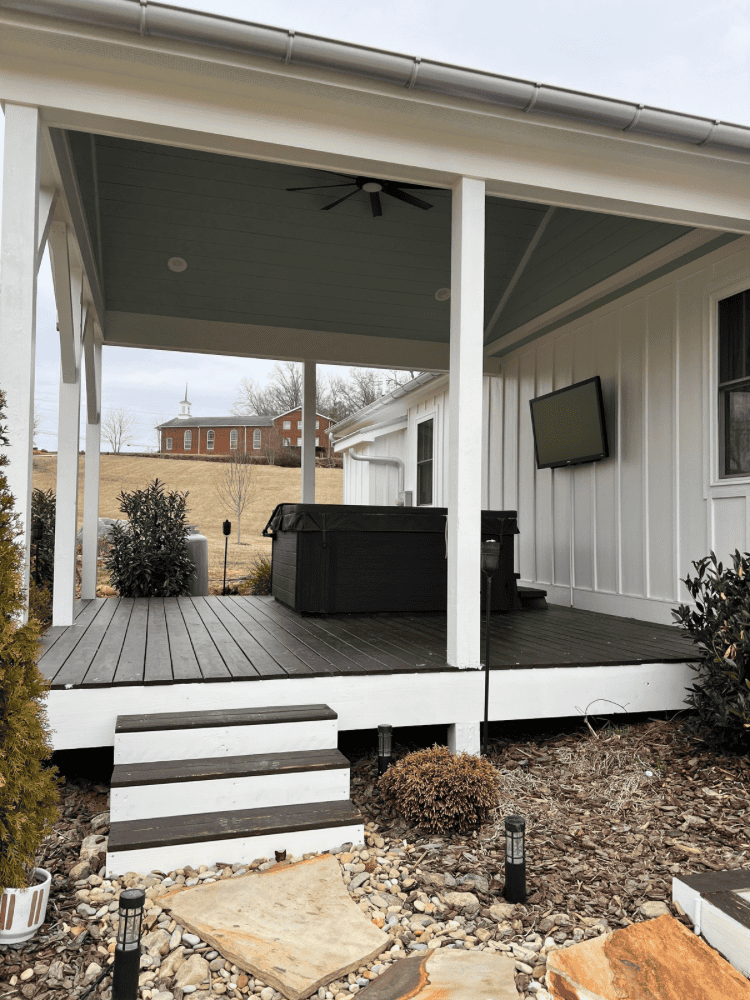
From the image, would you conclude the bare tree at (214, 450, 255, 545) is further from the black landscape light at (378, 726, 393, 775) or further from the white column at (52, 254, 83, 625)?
the black landscape light at (378, 726, 393, 775)

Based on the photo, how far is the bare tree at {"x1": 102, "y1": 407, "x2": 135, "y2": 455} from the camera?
1834 cm

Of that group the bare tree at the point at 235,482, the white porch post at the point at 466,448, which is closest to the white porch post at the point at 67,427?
the white porch post at the point at 466,448

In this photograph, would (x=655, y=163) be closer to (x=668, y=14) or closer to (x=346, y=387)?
(x=346, y=387)

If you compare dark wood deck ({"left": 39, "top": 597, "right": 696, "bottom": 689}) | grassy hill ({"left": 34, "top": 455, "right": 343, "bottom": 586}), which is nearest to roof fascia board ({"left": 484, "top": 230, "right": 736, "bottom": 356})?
dark wood deck ({"left": 39, "top": 597, "right": 696, "bottom": 689})

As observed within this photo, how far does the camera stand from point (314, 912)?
224 centimetres

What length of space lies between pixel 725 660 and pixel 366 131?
2907 mm

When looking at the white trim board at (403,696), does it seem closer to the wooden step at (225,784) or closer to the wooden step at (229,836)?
the wooden step at (225,784)

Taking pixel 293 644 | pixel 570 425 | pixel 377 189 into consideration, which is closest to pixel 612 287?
pixel 570 425

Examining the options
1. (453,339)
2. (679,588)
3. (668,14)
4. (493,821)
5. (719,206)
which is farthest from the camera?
(668,14)

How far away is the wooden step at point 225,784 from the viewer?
8.50 feet

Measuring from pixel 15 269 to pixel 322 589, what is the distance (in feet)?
10.3

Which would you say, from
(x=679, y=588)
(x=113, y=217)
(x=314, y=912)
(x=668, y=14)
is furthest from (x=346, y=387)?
(x=668, y=14)

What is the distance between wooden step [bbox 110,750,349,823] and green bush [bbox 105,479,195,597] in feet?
15.9

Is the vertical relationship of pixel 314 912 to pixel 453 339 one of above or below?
below
